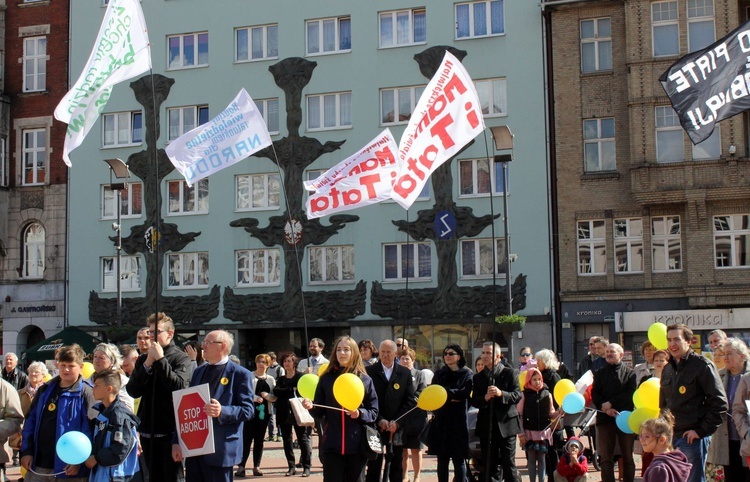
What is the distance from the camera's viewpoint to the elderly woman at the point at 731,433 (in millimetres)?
10195

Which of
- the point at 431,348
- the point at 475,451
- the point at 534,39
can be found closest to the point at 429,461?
the point at 475,451

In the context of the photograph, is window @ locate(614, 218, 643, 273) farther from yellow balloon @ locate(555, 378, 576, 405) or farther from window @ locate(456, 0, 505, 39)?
yellow balloon @ locate(555, 378, 576, 405)

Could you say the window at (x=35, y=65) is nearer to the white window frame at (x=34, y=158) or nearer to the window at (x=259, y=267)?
the white window frame at (x=34, y=158)

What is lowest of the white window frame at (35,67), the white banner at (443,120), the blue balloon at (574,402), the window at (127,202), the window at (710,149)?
the blue balloon at (574,402)

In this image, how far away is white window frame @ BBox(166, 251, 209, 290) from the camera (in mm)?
39625

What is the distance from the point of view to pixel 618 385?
42.6 ft

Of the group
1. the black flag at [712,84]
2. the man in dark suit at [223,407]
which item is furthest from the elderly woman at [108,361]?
the black flag at [712,84]

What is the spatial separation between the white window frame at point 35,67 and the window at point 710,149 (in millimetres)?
26176

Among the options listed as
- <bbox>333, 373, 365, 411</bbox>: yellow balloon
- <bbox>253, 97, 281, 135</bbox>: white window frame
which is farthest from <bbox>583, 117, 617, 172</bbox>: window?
<bbox>333, 373, 365, 411</bbox>: yellow balloon

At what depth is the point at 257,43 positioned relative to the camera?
39812 millimetres

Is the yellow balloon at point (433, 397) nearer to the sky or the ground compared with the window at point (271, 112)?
nearer to the ground

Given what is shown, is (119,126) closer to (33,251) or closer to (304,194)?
(33,251)

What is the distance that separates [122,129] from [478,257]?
15.6 m

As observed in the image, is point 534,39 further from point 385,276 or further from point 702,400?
point 702,400
